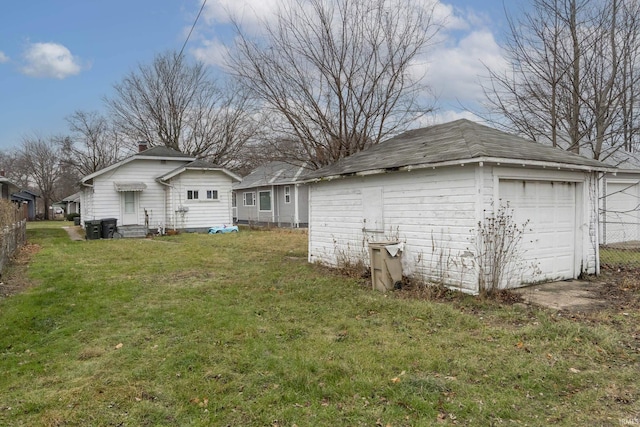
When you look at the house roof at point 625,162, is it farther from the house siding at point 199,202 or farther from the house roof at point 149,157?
the house roof at point 149,157

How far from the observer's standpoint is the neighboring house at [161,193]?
20.8 m

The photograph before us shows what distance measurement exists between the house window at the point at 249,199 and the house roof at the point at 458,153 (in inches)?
763

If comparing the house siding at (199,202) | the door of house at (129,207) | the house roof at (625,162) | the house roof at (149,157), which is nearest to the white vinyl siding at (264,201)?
the house siding at (199,202)

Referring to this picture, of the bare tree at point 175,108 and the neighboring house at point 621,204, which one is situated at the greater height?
the bare tree at point 175,108

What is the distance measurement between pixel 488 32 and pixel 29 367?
1419cm

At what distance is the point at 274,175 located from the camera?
26.7 meters

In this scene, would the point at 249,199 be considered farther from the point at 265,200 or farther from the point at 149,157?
the point at 149,157

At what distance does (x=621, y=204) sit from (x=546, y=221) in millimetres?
10210

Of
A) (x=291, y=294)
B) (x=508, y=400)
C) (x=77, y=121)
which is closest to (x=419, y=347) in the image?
(x=508, y=400)

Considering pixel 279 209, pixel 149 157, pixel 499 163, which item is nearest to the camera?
pixel 499 163

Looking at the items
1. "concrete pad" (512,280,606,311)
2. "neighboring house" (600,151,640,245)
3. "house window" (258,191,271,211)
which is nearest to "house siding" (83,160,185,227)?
"house window" (258,191,271,211)

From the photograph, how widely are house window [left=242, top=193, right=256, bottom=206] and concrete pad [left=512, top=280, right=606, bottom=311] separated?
921 inches

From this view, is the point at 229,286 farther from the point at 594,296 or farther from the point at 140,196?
the point at 140,196

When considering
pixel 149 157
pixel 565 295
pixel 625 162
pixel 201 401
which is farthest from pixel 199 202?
pixel 201 401
